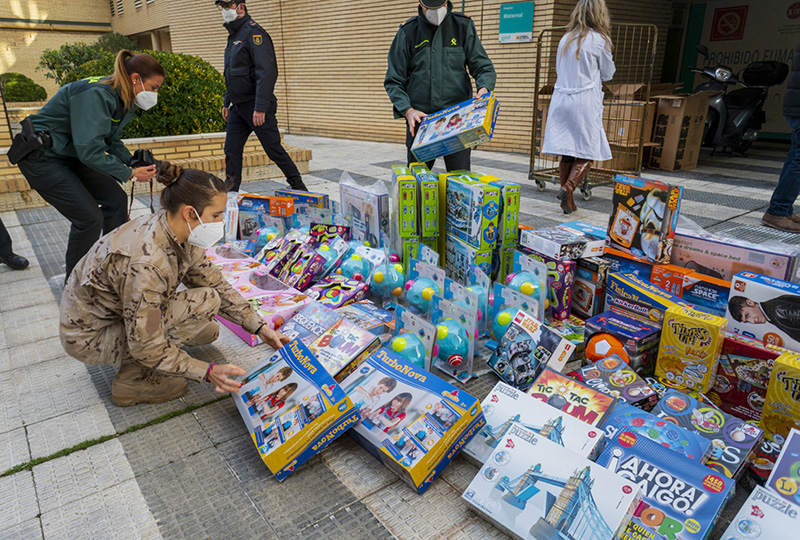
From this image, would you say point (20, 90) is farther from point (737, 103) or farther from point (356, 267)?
point (737, 103)

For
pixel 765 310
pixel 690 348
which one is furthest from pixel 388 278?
pixel 765 310

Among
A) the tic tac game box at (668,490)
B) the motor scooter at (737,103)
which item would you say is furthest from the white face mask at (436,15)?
the motor scooter at (737,103)

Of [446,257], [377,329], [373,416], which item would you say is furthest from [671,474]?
[446,257]

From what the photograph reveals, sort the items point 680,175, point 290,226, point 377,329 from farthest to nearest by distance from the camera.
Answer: point 680,175 → point 290,226 → point 377,329

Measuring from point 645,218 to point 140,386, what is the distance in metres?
2.82

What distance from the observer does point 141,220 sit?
7.79 feet

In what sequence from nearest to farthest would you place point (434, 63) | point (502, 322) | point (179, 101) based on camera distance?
point (502, 322)
point (434, 63)
point (179, 101)

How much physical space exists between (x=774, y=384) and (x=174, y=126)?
303 inches

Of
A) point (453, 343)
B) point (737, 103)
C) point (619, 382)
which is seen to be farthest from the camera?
point (737, 103)

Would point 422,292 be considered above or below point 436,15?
below

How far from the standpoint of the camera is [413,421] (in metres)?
2.06

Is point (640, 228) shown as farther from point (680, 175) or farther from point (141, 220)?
point (680, 175)

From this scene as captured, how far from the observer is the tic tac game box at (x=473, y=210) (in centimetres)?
314

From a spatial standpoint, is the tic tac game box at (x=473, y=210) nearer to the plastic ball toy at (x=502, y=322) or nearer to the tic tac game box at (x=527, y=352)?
the plastic ball toy at (x=502, y=322)
